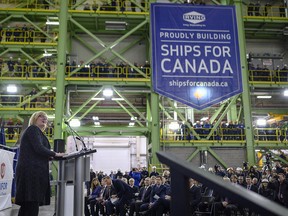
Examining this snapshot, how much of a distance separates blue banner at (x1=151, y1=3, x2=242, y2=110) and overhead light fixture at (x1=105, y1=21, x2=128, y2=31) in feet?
12.5

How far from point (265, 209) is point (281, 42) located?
26.1m

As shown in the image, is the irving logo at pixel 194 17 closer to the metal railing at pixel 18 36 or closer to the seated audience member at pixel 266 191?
the metal railing at pixel 18 36

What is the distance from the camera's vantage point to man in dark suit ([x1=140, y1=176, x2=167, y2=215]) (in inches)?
372

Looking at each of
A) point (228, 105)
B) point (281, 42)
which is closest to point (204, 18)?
point (228, 105)

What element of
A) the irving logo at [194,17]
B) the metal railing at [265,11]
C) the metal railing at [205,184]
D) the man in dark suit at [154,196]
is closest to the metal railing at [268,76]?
the metal railing at [265,11]

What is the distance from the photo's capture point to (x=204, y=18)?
18.4 metres

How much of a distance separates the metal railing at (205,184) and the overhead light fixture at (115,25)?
2071 cm

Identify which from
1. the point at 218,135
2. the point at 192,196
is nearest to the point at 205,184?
the point at 192,196

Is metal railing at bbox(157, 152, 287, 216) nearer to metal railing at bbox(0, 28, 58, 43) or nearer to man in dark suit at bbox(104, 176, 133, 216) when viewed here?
man in dark suit at bbox(104, 176, 133, 216)

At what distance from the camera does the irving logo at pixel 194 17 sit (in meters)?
18.3

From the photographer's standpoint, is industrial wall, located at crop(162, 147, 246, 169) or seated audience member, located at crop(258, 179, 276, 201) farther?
industrial wall, located at crop(162, 147, 246, 169)

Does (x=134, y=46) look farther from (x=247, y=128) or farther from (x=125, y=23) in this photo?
(x=247, y=128)

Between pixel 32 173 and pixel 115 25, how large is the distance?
19.1 meters

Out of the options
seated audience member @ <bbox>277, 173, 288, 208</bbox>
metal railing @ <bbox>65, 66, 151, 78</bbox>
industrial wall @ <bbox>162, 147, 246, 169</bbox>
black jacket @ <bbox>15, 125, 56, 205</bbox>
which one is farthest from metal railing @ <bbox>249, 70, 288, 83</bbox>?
black jacket @ <bbox>15, 125, 56, 205</bbox>
